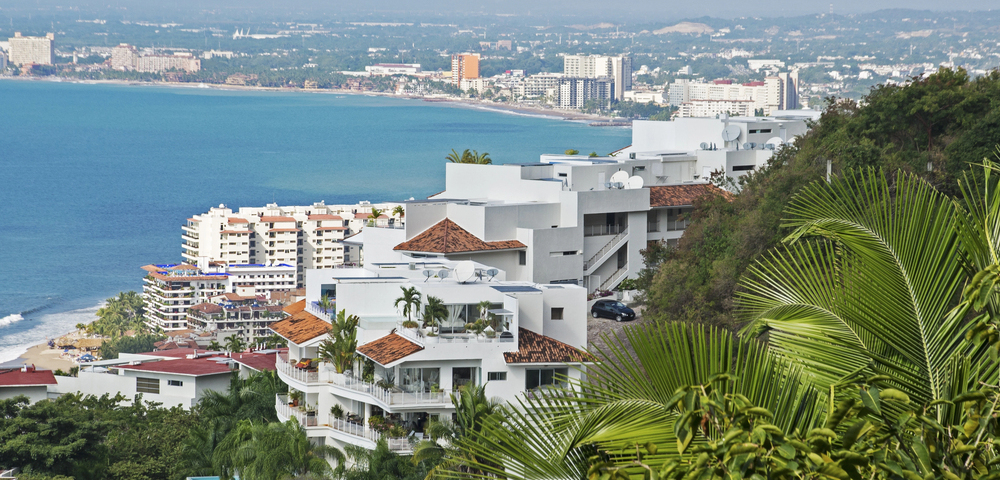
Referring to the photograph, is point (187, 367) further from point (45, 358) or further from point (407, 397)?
point (45, 358)

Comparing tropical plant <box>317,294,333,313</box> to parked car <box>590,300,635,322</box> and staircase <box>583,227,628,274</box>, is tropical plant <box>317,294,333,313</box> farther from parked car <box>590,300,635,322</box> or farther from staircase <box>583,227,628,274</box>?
staircase <box>583,227,628,274</box>

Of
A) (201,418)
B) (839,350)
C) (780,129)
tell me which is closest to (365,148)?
(780,129)

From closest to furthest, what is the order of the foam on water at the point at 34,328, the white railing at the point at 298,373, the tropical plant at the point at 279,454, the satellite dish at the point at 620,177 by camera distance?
the tropical plant at the point at 279,454
the white railing at the point at 298,373
the satellite dish at the point at 620,177
the foam on water at the point at 34,328

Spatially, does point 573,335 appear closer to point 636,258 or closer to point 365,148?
point 636,258

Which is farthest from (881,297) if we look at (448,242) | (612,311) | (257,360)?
(257,360)

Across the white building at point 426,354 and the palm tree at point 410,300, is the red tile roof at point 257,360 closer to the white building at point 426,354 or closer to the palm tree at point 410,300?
the white building at point 426,354

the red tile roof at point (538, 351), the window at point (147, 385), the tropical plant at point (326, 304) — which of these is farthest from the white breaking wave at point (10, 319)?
the red tile roof at point (538, 351)
